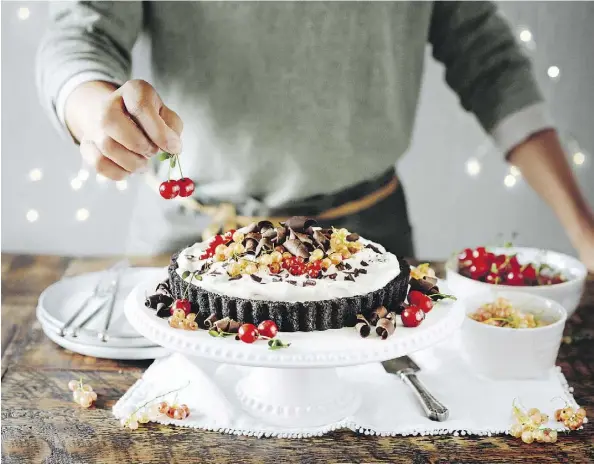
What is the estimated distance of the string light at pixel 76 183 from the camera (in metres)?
2.86

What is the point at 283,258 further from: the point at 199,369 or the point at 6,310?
the point at 6,310

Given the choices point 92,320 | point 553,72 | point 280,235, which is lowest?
point 92,320

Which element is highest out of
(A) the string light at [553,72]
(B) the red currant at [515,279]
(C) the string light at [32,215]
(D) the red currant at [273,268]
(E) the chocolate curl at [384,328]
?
(A) the string light at [553,72]

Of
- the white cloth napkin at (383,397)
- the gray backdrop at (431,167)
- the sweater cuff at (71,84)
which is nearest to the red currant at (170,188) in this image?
the white cloth napkin at (383,397)

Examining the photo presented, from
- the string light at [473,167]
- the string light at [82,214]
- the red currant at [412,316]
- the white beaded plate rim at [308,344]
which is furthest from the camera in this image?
the string light at [82,214]

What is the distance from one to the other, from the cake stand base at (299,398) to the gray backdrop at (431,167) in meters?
1.71

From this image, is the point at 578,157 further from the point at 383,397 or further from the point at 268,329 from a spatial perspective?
the point at 268,329

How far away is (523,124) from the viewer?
1.93 m

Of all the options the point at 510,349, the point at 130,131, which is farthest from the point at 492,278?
the point at 130,131

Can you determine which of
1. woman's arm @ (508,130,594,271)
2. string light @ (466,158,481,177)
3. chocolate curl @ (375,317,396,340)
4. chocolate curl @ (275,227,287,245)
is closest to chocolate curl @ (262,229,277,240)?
chocolate curl @ (275,227,287,245)

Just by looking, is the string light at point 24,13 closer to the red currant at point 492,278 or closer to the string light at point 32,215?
the string light at point 32,215

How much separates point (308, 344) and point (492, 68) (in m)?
1.22

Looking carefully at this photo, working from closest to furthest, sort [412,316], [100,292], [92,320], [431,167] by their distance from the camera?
1. [412,316]
2. [92,320]
3. [100,292]
4. [431,167]

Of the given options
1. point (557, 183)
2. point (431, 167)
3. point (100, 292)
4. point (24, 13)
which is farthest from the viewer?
point (431, 167)
